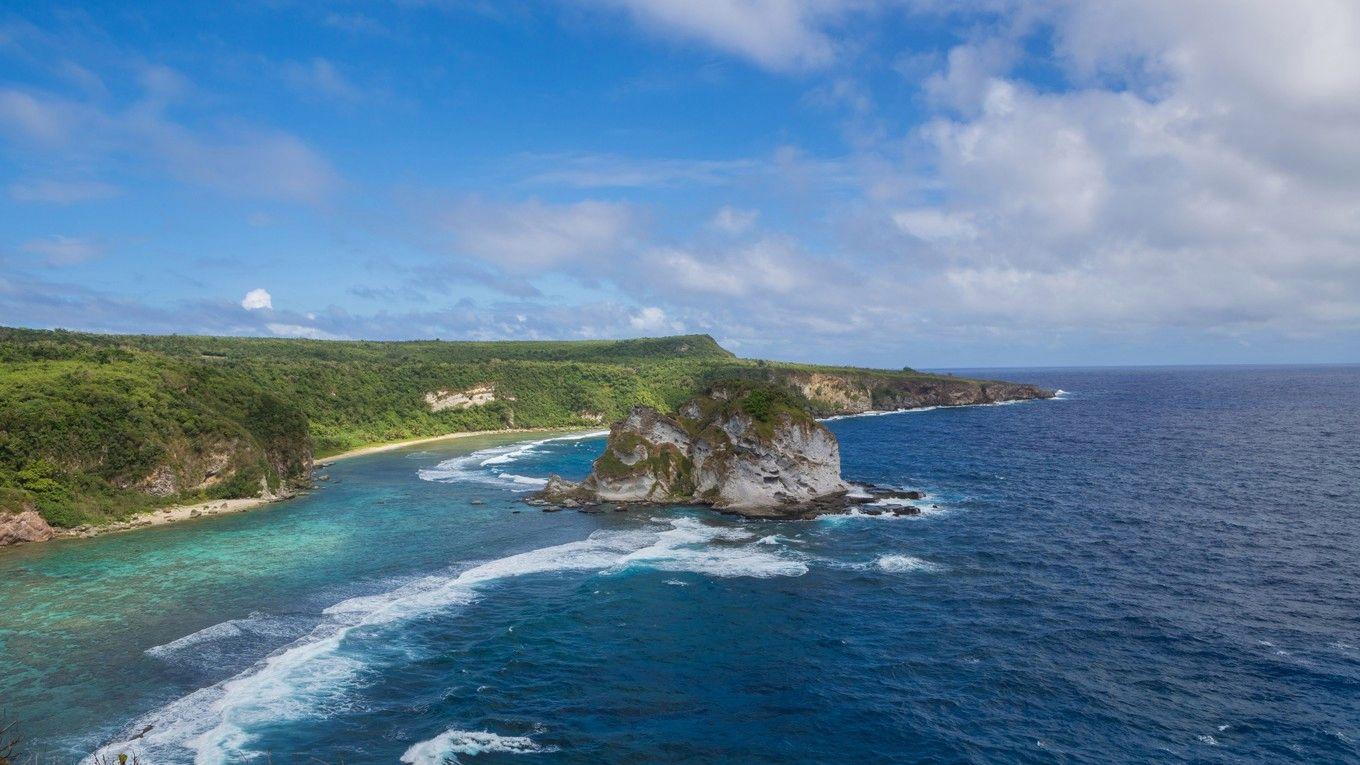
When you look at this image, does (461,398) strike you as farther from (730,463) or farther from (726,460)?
(730,463)

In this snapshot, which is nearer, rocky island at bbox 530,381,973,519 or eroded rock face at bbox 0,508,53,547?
eroded rock face at bbox 0,508,53,547

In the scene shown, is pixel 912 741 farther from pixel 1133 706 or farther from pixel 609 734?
pixel 609 734

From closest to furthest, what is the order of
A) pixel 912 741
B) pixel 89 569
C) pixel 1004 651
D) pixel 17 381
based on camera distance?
pixel 912 741
pixel 1004 651
pixel 89 569
pixel 17 381

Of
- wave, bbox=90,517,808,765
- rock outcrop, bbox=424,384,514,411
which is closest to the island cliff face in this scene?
rock outcrop, bbox=424,384,514,411

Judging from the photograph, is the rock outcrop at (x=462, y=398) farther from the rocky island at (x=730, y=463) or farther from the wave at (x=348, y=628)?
the wave at (x=348, y=628)

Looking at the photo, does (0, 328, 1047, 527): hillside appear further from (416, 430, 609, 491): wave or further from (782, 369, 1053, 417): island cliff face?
(782, 369, 1053, 417): island cliff face

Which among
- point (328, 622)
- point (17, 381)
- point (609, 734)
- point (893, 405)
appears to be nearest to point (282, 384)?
point (17, 381)

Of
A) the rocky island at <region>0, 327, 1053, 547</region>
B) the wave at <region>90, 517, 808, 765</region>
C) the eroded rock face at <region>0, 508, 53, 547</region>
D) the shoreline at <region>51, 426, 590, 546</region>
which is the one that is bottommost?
the wave at <region>90, 517, 808, 765</region>
